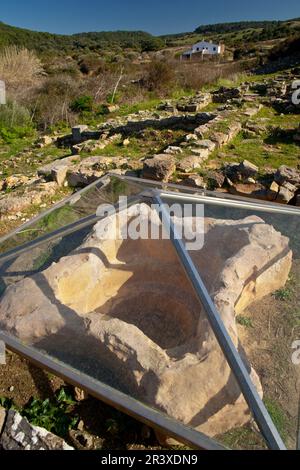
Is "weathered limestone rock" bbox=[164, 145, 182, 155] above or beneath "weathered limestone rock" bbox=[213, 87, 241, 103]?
beneath

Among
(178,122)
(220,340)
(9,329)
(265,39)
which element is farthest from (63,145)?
(265,39)

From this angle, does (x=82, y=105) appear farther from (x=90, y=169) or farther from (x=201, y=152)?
(x=201, y=152)

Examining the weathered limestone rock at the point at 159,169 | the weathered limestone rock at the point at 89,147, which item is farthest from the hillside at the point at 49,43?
the weathered limestone rock at the point at 159,169

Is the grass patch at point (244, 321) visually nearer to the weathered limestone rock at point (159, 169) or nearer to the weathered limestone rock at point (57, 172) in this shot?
the weathered limestone rock at point (159, 169)

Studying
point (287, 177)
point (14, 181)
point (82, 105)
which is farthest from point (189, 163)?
point (82, 105)

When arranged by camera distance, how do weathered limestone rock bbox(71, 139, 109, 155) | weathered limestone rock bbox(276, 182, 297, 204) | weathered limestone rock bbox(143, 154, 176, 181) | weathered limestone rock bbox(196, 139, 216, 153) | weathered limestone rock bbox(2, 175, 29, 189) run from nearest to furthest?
weathered limestone rock bbox(276, 182, 297, 204) < weathered limestone rock bbox(143, 154, 176, 181) < weathered limestone rock bbox(2, 175, 29, 189) < weathered limestone rock bbox(196, 139, 216, 153) < weathered limestone rock bbox(71, 139, 109, 155)

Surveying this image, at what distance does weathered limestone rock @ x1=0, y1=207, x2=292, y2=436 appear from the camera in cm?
154

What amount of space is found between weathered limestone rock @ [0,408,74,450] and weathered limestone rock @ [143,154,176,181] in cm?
430

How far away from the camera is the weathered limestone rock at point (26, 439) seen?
152 centimetres

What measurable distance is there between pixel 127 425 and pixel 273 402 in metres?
0.97

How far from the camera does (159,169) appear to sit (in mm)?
5449

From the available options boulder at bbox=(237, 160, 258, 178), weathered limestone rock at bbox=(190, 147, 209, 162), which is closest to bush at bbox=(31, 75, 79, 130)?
weathered limestone rock at bbox=(190, 147, 209, 162)

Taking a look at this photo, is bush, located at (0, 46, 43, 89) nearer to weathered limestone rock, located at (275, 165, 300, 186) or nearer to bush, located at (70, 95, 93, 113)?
bush, located at (70, 95, 93, 113)

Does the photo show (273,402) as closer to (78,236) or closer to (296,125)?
(78,236)
